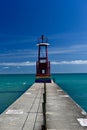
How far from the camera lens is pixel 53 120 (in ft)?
36.4

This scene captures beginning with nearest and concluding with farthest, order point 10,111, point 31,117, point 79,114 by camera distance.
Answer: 1. point 31,117
2. point 79,114
3. point 10,111

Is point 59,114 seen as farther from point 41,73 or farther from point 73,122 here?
point 41,73

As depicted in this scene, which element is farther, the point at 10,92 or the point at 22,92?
the point at 22,92

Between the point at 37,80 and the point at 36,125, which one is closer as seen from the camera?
the point at 36,125

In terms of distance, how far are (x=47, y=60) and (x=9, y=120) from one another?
3247cm

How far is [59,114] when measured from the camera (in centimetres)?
1255

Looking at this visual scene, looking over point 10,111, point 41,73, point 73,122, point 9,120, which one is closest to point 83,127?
point 73,122

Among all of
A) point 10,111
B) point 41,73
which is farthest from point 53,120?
point 41,73

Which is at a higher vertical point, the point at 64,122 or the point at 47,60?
the point at 47,60

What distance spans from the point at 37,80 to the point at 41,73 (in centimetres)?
162

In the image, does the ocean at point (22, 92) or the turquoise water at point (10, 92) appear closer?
the turquoise water at point (10, 92)

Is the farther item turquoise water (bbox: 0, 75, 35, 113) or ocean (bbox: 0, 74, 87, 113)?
ocean (bbox: 0, 74, 87, 113)

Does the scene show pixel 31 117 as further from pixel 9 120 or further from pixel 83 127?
pixel 83 127

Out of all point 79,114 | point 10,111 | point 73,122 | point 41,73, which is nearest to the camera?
point 73,122
